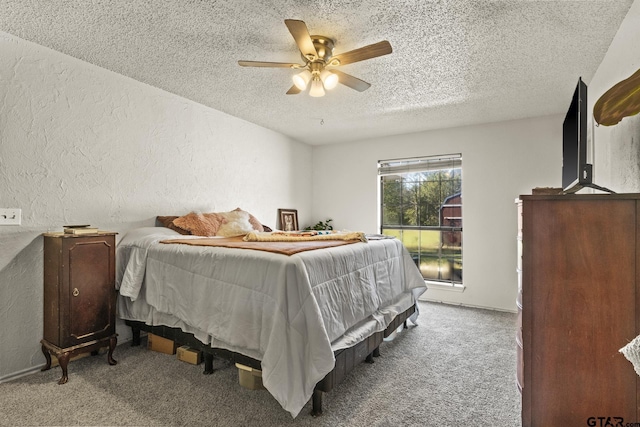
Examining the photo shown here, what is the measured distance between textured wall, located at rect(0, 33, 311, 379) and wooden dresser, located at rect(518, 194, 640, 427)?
118 inches

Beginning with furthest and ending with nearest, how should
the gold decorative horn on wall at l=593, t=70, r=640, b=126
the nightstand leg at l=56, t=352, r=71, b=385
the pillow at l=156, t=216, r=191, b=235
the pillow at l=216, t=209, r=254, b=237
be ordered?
the pillow at l=216, t=209, r=254, b=237 < the pillow at l=156, t=216, r=191, b=235 < the nightstand leg at l=56, t=352, r=71, b=385 < the gold decorative horn on wall at l=593, t=70, r=640, b=126

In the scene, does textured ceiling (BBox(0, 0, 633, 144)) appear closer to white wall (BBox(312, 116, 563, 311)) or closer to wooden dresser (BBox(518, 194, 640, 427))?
white wall (BBox(312, 116, 563, 311))

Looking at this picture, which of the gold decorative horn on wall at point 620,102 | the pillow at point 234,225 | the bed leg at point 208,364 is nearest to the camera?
the gold decorative horn on wall at point 620,102

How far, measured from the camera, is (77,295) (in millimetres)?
2271

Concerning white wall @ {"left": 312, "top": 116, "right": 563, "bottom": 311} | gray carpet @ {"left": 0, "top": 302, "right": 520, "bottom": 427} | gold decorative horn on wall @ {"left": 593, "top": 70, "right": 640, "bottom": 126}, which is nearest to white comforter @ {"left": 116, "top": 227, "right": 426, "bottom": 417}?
gray carpet @ {"left": 0, "top": 302, "right": 520, "bottom": 427}

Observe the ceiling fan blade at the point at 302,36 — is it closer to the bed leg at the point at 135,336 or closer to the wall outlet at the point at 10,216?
the wall outlet at the point at 10,216

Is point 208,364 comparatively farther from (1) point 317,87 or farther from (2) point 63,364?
(1) point 317,87

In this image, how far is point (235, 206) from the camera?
4023 mm

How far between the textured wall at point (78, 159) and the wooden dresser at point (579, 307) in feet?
9.83

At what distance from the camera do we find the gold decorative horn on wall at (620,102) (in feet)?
4.51

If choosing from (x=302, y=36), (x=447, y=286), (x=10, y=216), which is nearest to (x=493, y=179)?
(x=447, y=286)

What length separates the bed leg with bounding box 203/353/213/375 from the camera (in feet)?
7.41

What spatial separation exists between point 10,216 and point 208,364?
167cm

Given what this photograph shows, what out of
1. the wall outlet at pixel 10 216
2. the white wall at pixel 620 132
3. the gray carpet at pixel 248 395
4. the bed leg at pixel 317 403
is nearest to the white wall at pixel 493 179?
the white wall at pixel 620 132
